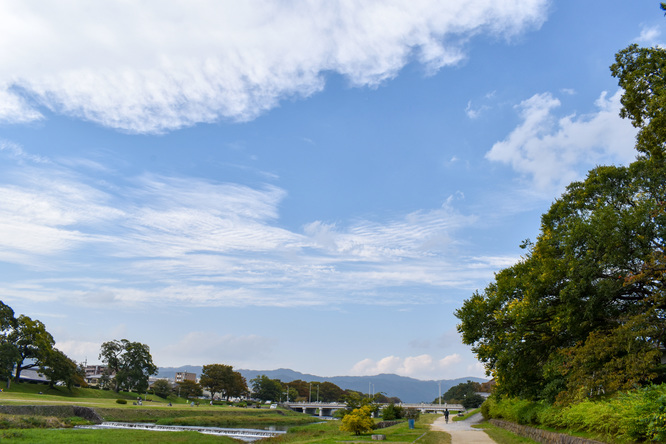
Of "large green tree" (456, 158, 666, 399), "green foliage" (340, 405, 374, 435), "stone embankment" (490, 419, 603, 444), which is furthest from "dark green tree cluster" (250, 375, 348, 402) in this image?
"large green tree" (456, 158, 666, 399)

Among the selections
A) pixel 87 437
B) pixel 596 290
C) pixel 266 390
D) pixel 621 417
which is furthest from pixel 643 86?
pixel 266 390

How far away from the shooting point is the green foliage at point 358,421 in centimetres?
2861

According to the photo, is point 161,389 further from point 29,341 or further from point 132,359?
point 29,341

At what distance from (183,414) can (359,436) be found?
4922 cm

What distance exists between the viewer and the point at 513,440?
2489 centimetres

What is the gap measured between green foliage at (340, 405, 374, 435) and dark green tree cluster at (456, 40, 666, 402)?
25.9 feet

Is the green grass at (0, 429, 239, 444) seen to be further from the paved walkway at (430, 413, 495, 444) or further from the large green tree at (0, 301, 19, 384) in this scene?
the large green tree at (0, 301, 19, 384)

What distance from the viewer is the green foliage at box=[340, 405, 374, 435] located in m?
28.6

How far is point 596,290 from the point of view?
23.0m

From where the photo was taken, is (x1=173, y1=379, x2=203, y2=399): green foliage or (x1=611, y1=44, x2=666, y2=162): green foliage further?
(x1=173, y1=379, x2=203, y2=399): green foliage

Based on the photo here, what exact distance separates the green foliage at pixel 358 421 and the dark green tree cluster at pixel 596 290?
310 inches

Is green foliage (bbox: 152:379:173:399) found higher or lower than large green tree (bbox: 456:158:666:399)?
lower

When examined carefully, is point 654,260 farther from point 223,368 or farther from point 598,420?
point 223,368

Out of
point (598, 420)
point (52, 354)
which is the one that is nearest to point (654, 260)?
point (598, 420)
